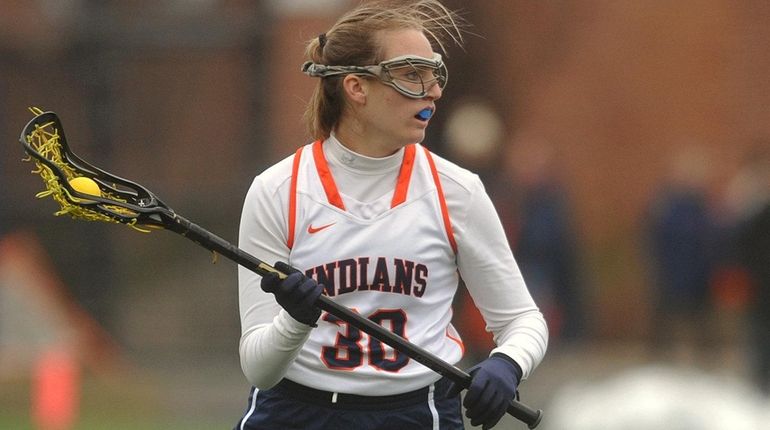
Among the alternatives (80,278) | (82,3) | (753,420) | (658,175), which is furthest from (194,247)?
(753,420)

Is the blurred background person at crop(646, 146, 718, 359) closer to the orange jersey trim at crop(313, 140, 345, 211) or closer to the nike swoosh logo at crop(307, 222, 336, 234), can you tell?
the orange jersey trim at crop(313, 140, 345, 211)

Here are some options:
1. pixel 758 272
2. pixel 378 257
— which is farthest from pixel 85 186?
pixel 758 272

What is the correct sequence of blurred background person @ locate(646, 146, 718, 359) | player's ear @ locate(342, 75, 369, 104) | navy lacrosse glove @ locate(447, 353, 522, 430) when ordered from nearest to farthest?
navy lacrosse glove @ locate(447, 353, 522, 430), player's ear @ locate(342, 75, 369, 104), blurred background person @ locate(646, 146, 718, 359)

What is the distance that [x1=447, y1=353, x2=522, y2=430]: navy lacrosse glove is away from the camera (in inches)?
185

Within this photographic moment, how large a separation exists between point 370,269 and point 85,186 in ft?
2.79

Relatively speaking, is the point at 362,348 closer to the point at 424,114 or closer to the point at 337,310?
the point at 337,310

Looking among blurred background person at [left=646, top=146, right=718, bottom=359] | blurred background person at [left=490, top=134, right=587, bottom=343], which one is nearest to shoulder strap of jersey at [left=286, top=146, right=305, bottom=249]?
blurred background person at [left=490, top=134, right=587, bottom=343]

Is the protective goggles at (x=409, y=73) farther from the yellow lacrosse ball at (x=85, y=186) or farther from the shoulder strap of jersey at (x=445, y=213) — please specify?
the yellow lacrosse ball at (x=85, y=186)

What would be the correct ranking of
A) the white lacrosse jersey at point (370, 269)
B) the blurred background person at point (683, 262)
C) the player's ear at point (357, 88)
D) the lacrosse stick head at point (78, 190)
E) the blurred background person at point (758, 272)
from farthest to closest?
the blurred background person at point (683, 262) → the blurred background person at point (758, 272) → the player's ear at point (357, 88) → the white lacrosse jersey at point (370, 269) → the lacrosse stick head at point (78, 190)

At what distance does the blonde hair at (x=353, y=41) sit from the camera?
4.99 metres

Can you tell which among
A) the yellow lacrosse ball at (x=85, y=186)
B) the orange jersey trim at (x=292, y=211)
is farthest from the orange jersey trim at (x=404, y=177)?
the yellow lacrosse ball at (x=85, y=186)

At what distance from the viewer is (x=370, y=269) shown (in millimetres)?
4812

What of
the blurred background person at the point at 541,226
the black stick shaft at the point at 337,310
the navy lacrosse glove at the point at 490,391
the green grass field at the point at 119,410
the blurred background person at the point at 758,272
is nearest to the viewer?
the black stick shaft at the point at 337,310

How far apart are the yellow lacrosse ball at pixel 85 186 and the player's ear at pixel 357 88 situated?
2.82 ft
